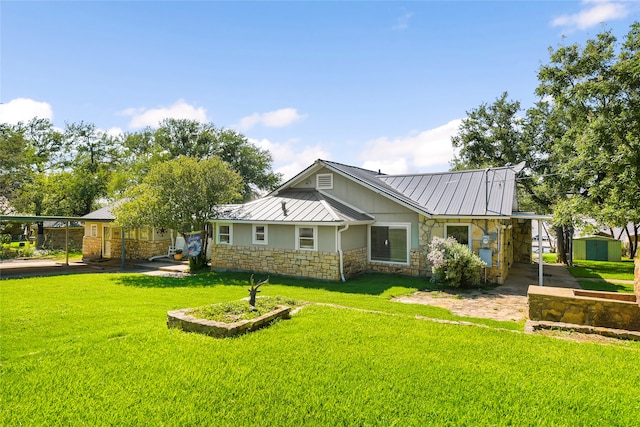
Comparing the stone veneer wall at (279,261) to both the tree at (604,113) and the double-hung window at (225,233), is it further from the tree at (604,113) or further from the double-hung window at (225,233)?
the tree at (604,113)

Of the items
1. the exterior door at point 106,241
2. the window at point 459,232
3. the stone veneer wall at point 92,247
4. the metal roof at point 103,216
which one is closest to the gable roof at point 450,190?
the window at point 459,232

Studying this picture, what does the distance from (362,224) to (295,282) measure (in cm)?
388

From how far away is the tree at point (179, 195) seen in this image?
15523 mm

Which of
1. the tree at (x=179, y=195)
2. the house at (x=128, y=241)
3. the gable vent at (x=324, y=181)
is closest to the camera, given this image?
the tree at (x=179, y=195)

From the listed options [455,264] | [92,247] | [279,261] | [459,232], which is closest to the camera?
[455,264]

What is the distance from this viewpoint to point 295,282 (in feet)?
43.5

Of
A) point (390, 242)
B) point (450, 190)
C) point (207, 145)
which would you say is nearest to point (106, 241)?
point (207, 145)

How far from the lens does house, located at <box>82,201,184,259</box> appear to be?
2131 cm

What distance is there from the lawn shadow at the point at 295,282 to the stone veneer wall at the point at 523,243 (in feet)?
29.6

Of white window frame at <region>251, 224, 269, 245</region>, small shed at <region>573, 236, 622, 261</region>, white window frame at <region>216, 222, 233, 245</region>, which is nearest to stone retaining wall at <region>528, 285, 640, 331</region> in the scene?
white window frame at <region>251, 224, 269, 245</region>

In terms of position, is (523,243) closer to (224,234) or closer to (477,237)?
(477,237)

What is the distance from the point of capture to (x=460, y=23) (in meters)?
10.9

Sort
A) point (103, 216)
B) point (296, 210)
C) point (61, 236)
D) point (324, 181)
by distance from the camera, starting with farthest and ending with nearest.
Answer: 1. point (61, 236)
2. point (103, 216)
3. point (324, 181)
4. point (296, 210)

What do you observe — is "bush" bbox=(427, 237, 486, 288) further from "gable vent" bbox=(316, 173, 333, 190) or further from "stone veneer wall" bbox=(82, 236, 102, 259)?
"stone veneer wall" bbox=(82, 236, 102, 259)
